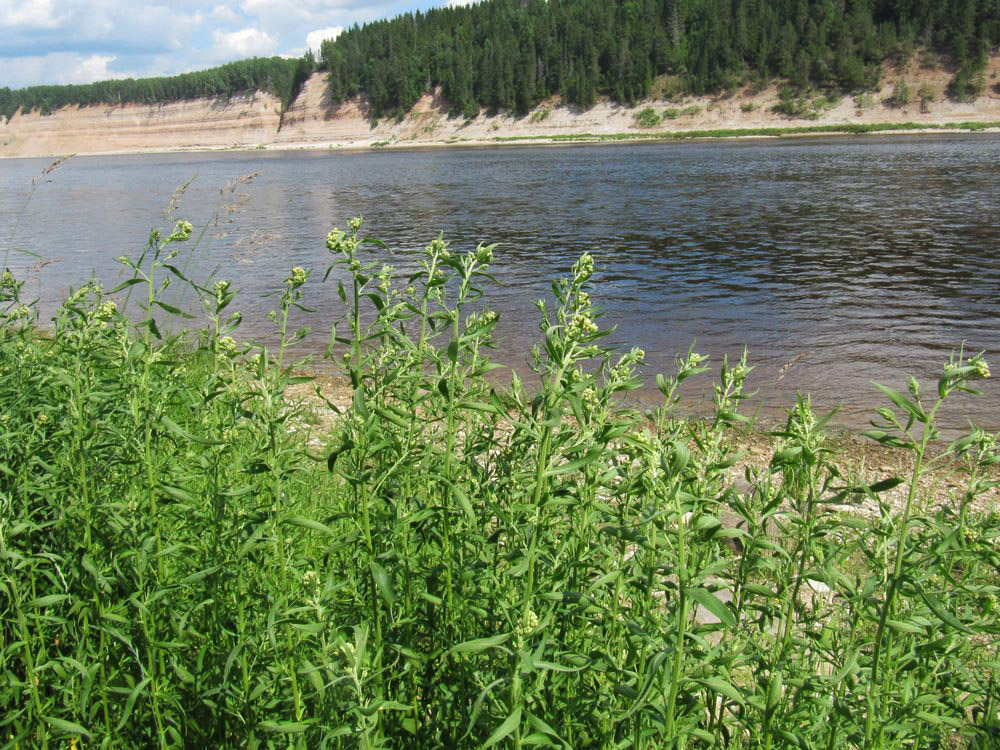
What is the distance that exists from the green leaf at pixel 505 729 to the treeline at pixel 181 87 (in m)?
163

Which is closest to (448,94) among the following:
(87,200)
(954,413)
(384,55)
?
(384,55)

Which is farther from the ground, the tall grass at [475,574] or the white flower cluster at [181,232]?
the white flower cluster at [181,232]

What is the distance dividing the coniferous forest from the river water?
53823 millimetres

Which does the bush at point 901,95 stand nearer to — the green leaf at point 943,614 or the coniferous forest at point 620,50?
the coniferous forest at point 620,50

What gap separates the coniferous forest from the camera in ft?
308

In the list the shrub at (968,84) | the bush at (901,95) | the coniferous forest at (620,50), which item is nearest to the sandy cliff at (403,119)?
the bush at (901,95)

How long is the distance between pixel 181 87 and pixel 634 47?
106 m

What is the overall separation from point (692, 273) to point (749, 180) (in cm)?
2323

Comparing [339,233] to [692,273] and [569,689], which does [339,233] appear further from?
[692,273]

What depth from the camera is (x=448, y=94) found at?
418 feet

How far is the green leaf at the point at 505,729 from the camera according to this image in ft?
6.15

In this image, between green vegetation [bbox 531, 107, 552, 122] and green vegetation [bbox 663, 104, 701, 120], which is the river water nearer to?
green vegetation [bbox 663, 104, 701, 120]

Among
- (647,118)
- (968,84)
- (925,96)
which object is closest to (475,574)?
(925,96)

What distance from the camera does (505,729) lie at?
1908 millimetres
